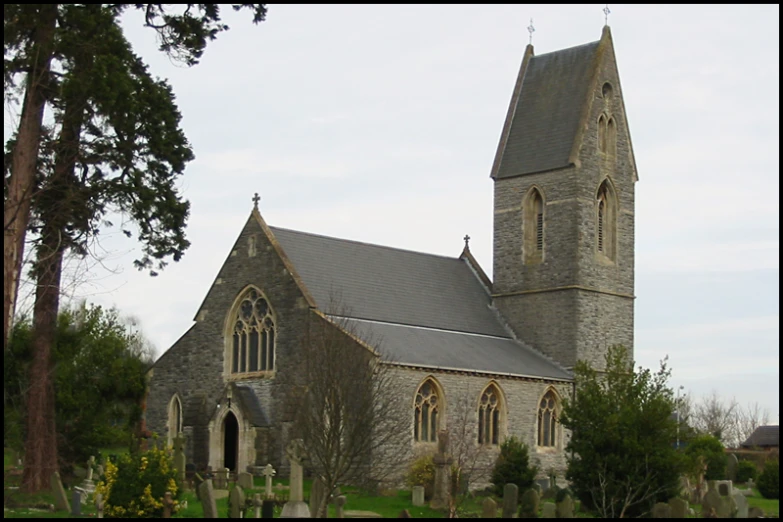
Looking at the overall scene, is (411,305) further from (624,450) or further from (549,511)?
(549,511)

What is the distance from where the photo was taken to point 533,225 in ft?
162

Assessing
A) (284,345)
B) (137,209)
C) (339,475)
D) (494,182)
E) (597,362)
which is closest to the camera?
(339,475)

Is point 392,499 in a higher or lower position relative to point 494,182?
lower

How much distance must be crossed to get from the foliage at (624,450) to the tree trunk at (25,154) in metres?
13.6

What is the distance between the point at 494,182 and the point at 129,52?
23.6 meters

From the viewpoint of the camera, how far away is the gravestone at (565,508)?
28516 mm

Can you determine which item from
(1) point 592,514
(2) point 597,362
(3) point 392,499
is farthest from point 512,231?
(1) point 592,514

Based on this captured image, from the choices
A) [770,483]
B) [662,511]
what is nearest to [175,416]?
[770,483]

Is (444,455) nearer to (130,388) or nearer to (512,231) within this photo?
(130,388)

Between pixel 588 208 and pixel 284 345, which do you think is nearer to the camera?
pixel 284 345

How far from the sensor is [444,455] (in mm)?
33812

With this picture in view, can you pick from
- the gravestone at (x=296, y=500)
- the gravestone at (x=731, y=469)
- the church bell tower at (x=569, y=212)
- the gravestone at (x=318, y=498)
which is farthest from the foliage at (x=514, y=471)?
the gravestone at (x=731, y=469)

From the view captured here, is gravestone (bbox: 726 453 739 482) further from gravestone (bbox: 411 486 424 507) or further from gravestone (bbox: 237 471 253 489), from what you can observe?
gravestone (bbox: 237 471 253 489)

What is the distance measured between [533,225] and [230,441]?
1505 centimetres
